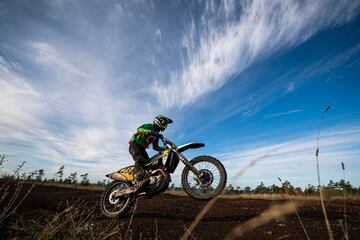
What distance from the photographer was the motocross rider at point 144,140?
284 inches

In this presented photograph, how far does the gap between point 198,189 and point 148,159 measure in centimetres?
172

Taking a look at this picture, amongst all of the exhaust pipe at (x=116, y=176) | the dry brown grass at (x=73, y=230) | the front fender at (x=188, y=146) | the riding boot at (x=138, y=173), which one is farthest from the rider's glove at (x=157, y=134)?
the dry brown grass at (x=73, y=230)

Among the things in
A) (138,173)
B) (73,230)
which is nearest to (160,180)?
(138,173)

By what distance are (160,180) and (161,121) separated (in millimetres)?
1818

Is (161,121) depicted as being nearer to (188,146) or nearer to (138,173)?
A: (188,146)

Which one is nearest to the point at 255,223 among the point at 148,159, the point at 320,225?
the point at 320,225

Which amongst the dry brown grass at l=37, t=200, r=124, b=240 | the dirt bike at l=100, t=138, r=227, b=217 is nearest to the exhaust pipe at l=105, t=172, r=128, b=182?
the dirt bike at l=100, t=138, r=227, b=217

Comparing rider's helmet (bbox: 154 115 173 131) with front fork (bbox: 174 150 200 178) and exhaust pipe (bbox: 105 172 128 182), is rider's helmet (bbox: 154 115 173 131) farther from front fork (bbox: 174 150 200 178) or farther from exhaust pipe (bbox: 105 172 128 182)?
exhaust pipe (bbox: 105 172 128 182)

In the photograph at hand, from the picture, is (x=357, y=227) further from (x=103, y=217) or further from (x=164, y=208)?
(x=103, y=217)

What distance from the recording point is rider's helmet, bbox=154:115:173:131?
7527 millimetres

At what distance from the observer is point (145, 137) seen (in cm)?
742

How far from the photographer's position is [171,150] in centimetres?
704

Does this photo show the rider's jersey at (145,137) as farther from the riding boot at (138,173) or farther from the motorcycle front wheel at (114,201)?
the motorcycle front wheel at (114,201)

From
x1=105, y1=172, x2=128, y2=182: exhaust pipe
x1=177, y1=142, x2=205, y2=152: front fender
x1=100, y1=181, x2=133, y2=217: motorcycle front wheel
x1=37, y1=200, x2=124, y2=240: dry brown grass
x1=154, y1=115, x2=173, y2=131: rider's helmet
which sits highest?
x1=154, y1=115, x2=173, y2=131: rider's helmet
